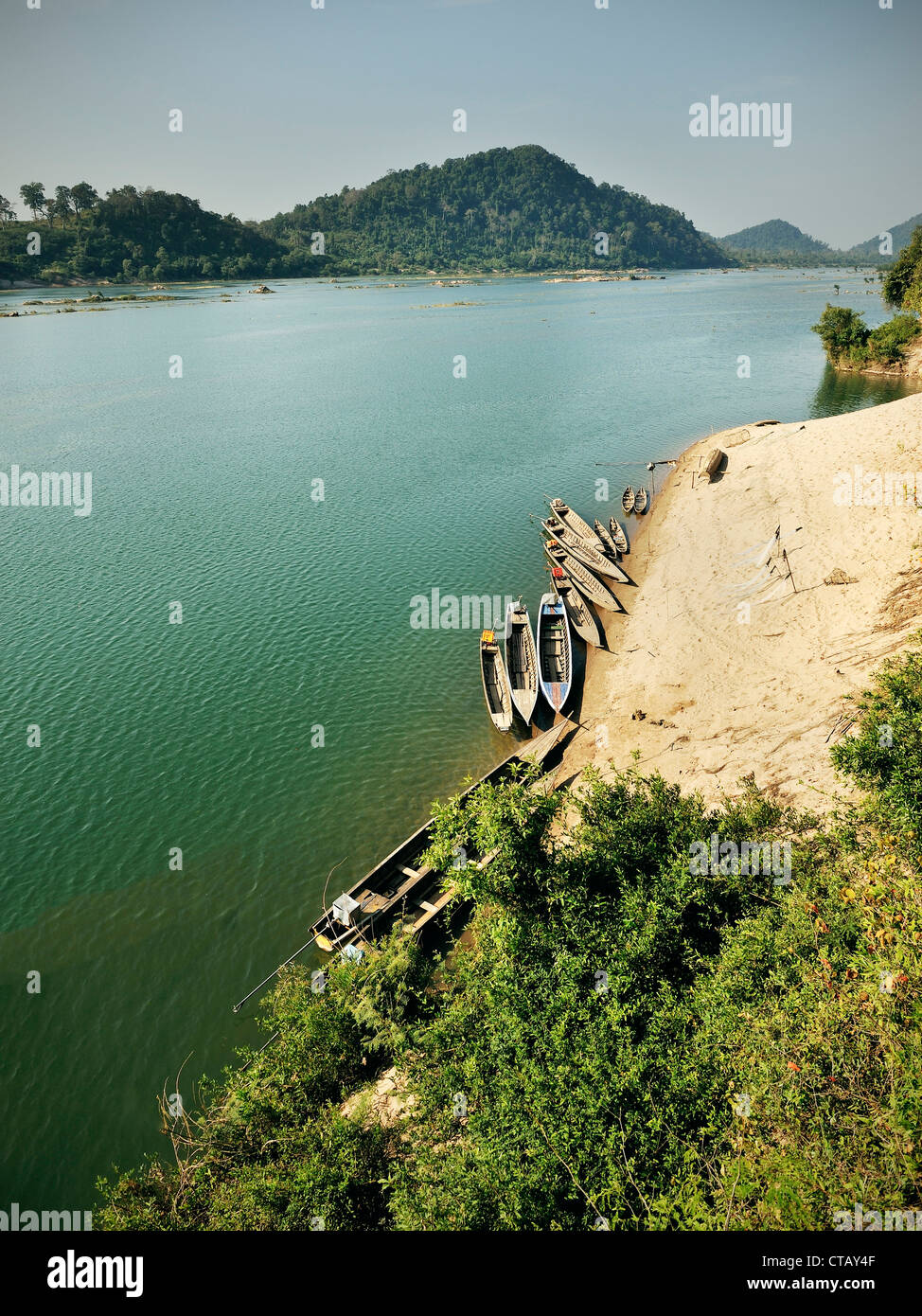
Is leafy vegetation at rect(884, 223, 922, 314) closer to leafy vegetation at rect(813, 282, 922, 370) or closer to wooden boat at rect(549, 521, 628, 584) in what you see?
leafy vegetation at rect(813, 282, 922, 370)

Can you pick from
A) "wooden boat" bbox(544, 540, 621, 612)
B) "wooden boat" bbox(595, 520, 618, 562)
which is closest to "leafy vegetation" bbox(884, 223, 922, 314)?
"wooden boat" bbox(595, 520, 618, 562)

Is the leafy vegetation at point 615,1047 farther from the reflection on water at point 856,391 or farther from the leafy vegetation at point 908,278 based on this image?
the leafy vegetation at point 908,278

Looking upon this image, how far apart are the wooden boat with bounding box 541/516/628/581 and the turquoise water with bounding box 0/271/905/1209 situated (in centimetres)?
295

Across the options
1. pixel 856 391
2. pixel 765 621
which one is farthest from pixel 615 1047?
Result: pixel 856 391

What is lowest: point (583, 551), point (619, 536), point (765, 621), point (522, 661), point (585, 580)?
point (522, 661)

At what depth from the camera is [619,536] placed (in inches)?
1768

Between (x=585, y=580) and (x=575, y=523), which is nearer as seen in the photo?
(x=585, y=580)

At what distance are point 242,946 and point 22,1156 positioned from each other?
23.2 ft

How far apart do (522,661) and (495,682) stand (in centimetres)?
213

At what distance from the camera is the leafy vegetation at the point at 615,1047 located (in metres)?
10.7

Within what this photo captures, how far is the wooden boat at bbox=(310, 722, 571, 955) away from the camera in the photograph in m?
20.3

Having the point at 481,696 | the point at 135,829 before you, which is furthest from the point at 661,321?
the point at 135,829

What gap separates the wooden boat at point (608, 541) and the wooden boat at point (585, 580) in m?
3.04

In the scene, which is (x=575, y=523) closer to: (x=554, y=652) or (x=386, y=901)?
(x=554, y=652)
